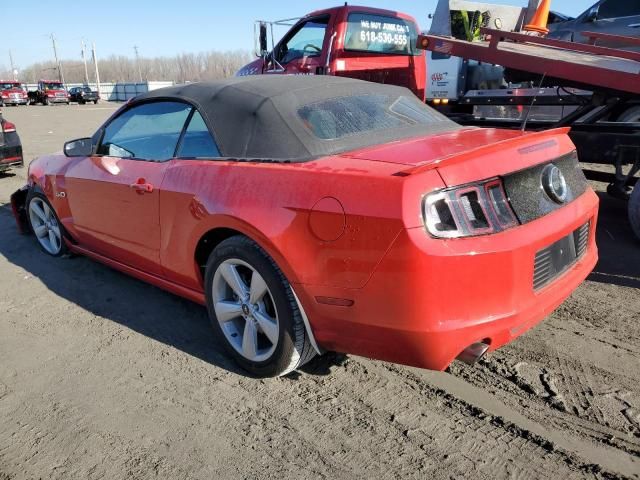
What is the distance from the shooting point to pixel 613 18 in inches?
333

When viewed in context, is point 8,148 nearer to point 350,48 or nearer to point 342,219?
point 350,48

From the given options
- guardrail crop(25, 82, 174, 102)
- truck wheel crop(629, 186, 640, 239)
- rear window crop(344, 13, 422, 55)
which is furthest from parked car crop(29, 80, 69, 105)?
truck wheel crop(629, 186, 640, 239)

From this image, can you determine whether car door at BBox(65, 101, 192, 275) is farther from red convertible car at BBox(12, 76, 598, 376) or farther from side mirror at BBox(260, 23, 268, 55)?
side mirror at BBox(260, 23, 268, 55)

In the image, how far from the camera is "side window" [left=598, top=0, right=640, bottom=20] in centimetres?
827

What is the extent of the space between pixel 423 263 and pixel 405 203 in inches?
9.7

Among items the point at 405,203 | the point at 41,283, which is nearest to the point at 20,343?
the point at 41,283

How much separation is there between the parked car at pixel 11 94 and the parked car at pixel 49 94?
1.27 metres

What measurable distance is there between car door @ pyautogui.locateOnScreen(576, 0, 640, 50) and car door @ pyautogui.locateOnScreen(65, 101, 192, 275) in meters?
7.31

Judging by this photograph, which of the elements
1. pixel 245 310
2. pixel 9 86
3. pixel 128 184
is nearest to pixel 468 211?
pixel 245 310

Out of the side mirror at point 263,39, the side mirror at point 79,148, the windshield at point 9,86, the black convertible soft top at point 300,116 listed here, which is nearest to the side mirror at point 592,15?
the side mirror at point 263,39

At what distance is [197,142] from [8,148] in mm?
6919

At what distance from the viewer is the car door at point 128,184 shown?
324cm

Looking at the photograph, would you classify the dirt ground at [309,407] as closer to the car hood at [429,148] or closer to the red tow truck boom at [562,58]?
the car hood at [429,148]

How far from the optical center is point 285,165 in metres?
2.53
